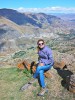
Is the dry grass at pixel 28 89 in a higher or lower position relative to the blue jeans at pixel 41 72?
lower

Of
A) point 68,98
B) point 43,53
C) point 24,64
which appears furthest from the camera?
point 24,64

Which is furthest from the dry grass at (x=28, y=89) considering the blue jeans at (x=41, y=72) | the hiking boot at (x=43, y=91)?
the blue jeans at (x=41, y=72)

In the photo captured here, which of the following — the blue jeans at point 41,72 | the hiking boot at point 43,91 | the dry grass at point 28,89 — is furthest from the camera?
the blue jeans at point 41,72

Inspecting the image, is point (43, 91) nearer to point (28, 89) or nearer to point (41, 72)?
point (28, 89)

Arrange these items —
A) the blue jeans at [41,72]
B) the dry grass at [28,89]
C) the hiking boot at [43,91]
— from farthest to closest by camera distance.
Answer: the blue jeans at [41,72] → the hiking boot at [43,91] → the dry grass at [28,89]

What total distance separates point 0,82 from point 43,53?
5.14 m

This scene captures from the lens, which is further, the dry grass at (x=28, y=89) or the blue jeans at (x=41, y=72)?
the blue jeans at (x=41, y=72)

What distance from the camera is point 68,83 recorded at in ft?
57.9

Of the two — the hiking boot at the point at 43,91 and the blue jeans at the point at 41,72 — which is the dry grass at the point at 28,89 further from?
the blue jeans at the point at 41,72

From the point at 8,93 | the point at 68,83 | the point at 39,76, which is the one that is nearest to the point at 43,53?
the point at 39,76

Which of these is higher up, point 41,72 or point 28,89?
point 41,72

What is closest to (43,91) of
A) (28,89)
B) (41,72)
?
(28,89)

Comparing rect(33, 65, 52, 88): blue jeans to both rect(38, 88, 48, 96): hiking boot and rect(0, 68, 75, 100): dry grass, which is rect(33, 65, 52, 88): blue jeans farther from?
rect(0, 68, 75, 100): dry grass

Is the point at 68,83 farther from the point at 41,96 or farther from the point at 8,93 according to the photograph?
the point at 8,93
